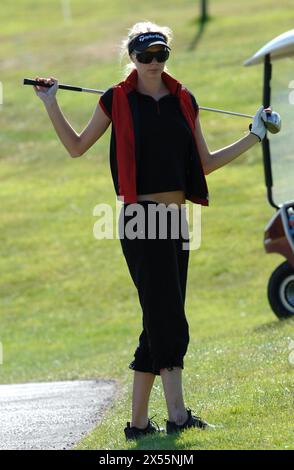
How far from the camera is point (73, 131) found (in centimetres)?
571

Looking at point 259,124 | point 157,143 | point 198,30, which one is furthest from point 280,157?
point 198,30

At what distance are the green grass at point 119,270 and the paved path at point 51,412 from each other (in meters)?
0.16

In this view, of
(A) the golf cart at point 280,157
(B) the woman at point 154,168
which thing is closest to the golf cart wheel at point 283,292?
(A) the golf cart at point 280,157

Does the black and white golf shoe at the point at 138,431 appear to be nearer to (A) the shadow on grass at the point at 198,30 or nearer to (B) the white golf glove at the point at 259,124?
(B) the white golf glove at the point at 259,124

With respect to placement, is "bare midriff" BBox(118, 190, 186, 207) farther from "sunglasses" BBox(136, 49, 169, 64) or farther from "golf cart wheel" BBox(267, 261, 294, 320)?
"golf cart wheel" BBox(267, 261, 294, 320)

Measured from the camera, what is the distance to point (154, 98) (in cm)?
565

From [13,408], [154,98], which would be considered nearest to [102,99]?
[154,98]

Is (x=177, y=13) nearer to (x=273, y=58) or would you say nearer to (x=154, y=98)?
(x=273, y=58)

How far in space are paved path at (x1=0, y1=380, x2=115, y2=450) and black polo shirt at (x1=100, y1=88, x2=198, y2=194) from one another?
1459 mm

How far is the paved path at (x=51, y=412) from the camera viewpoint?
6.32 metres

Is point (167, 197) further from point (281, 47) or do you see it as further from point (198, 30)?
point (198, 30)

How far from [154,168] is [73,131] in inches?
17.9

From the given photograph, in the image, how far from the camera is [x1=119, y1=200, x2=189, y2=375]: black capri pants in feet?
18.4

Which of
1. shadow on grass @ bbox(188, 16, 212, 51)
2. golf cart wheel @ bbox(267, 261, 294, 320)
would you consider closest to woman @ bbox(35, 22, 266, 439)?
golf cart wheel @ bbox(267, 261, 294, 320)
